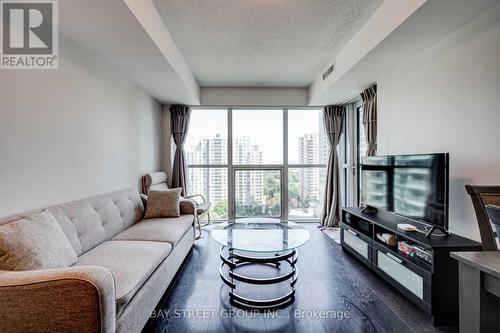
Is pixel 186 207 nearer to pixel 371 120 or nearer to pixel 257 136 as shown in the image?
pixel 257 136

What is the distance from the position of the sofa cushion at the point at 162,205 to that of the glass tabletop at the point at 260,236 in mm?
712

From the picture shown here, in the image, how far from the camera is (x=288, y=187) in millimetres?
4766

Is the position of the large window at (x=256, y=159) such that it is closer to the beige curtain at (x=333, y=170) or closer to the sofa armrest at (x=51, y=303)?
the beige curtain at (x=333, y=170)

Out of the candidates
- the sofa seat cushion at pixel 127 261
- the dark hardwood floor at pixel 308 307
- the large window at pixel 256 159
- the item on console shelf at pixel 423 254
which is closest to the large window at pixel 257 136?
the large window at pixel 256 159

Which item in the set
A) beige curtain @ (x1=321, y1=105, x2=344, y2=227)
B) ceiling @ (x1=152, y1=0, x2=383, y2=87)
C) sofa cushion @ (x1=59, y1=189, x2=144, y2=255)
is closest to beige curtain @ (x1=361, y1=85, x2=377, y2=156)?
ceiling @ (x1=152, y1=0, x2=383, y2=87)

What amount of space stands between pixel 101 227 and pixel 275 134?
3.42 metres

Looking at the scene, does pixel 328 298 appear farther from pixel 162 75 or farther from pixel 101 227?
pixel 162 75

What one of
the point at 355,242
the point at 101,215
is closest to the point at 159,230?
the point at 101,215

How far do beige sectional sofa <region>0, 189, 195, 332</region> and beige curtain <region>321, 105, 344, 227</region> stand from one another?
2.59m

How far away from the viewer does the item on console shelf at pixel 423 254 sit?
1850mm

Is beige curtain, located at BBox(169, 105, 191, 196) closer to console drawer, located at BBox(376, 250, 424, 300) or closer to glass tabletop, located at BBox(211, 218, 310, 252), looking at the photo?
glass tabletop, located at BBox(211, 218, 310, 252)

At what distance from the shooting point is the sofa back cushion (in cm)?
179

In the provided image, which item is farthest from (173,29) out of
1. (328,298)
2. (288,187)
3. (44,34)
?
(288,187)
